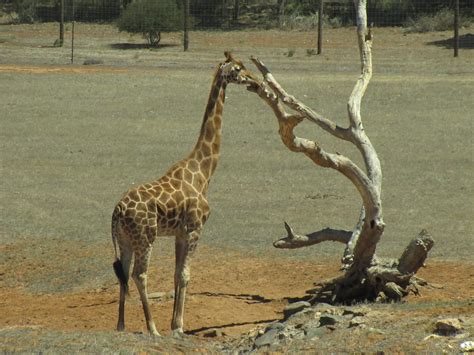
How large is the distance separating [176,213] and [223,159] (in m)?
11.3

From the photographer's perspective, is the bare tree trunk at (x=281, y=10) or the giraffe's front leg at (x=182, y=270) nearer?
the giraffe's front leg at (x=182, y=270)

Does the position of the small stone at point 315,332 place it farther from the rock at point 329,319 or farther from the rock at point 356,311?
the rock at point 356,311

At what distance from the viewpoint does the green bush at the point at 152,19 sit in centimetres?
4584

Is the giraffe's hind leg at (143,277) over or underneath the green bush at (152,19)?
underneath

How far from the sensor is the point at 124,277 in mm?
11438

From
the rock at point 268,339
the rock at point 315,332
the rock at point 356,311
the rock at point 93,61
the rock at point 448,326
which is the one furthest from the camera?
the rock at point 93,61

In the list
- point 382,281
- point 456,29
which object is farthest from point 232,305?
point 456,29

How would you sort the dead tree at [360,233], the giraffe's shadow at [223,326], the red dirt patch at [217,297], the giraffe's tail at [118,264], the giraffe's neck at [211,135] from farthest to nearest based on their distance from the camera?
the dead tree at [360,233] < the red dirt patch at [217,297] < the giraffe's neck at [211,135] < the giraffe's shadow at [223,326] < the giraffe's tail at [118,264]

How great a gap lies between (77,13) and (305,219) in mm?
39706

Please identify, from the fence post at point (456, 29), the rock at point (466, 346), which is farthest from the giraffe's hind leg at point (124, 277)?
the fence post at point (456, 29)

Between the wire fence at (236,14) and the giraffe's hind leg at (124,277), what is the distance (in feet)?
93.1

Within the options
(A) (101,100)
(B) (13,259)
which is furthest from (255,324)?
(A) (101,100)

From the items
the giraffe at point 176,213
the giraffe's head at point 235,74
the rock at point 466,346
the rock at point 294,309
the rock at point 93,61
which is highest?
the giraffe's head at point 235,74

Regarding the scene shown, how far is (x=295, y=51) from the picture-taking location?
136ft
